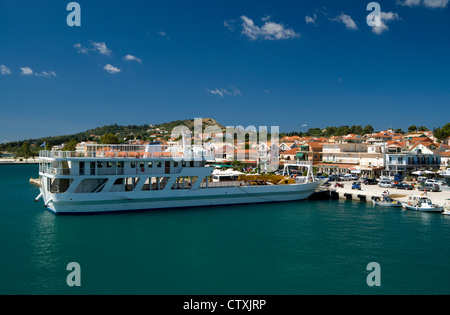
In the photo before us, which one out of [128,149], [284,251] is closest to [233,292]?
[284,251]

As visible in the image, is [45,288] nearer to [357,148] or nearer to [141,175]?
[141,175]

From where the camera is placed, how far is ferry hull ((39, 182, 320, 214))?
25.2 metres

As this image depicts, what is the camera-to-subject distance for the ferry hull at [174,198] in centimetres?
2517

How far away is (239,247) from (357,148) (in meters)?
51.8

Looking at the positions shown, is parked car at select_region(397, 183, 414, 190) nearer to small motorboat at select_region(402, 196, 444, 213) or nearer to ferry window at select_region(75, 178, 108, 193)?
small motorboat at select_region(402, 196, 444, 213)

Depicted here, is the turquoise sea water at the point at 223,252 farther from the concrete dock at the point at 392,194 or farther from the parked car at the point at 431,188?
the parked car at the point at 431,188

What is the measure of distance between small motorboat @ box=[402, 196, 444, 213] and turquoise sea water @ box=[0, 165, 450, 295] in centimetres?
108

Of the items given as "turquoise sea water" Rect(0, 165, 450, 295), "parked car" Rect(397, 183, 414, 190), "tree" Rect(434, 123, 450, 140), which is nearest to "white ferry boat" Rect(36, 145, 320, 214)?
"turquoise sea water" Rect(0, 165, 450, 295)

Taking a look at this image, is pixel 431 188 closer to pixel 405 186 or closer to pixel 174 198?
pixel 405 186

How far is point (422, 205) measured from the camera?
28188mm

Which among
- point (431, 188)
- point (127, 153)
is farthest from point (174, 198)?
point (431, 188)

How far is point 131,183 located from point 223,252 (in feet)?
50.3

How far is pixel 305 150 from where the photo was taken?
65938mm
